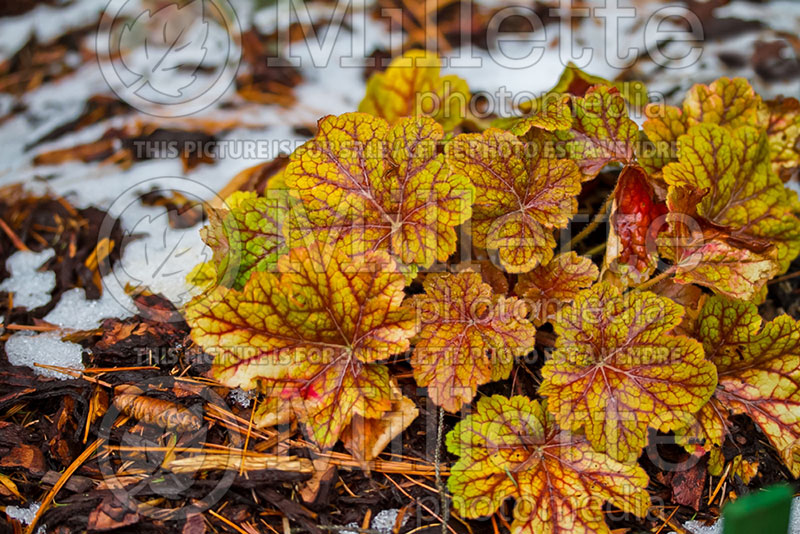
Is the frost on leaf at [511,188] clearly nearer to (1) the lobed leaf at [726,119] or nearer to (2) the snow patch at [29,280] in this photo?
(1) the lobed leaf at [726,119]

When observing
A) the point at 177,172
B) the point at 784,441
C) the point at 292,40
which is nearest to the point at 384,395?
the point at 784,441

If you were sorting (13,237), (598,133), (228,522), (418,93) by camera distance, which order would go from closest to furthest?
(228,522)
(598,133)
(418,93)
(13,237)

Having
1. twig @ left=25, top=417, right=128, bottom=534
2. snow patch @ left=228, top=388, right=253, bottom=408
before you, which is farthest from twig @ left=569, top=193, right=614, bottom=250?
twig @ left=25, top=417, right=128, bottom=534

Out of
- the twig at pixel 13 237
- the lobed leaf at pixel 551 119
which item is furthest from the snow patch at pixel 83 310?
the lobed leaf at pixel 551 119

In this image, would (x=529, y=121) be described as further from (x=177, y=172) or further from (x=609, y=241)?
(x=177, y=172)

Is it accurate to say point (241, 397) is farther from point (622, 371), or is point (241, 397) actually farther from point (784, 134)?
point (784, 134)

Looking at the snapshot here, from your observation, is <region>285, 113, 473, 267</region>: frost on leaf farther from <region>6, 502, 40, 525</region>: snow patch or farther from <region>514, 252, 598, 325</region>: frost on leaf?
<region>6, 502, 40, 525</region>: snow patch

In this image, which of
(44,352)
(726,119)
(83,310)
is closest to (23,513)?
(44,352)
